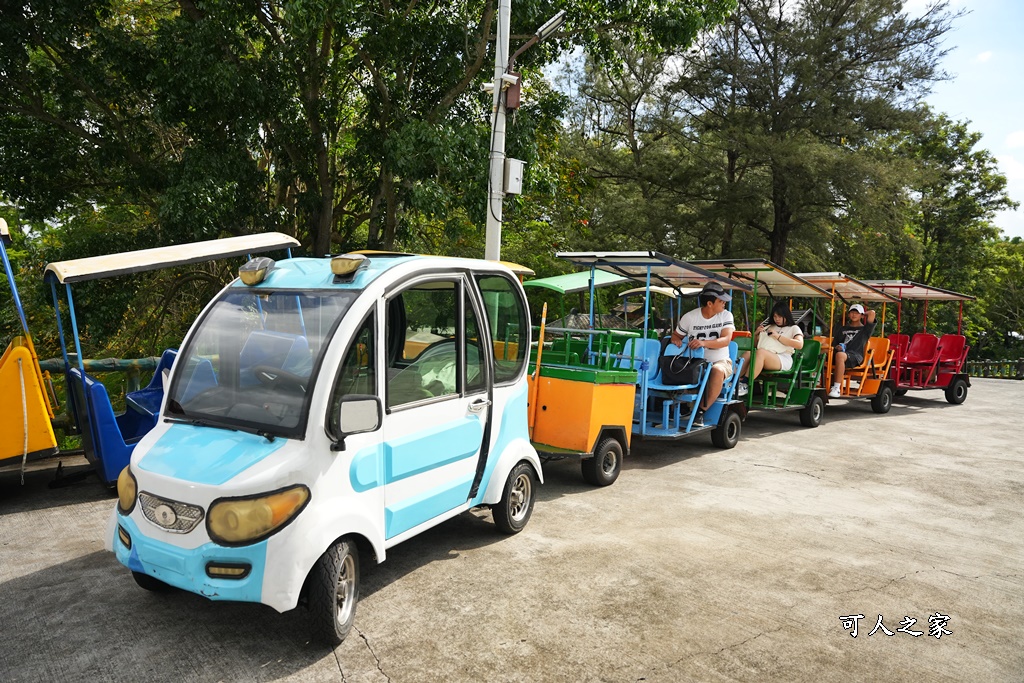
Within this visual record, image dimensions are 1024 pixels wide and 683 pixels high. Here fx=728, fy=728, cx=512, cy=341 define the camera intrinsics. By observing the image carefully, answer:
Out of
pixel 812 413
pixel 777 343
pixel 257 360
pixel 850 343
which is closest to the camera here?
pixel 257 360

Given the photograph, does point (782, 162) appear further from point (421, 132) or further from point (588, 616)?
point (588, 616)

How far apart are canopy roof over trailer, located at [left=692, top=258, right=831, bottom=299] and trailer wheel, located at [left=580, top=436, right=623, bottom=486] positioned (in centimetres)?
335

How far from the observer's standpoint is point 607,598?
449 cm

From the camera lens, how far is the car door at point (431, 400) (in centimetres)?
420

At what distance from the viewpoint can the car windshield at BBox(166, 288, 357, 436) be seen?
149 inches

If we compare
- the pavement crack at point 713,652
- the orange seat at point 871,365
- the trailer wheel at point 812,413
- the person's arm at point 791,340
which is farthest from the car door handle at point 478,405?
the orange seat at point 871,365

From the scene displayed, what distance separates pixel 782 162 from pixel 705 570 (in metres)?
14.1

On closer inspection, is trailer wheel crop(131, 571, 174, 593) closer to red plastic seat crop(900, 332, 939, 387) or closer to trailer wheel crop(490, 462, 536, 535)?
trailer wheel crop(490, 462, 536, 535)

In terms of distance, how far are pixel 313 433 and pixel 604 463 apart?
4003 mm

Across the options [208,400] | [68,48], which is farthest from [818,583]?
[68,48]

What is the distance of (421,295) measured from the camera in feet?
15.1

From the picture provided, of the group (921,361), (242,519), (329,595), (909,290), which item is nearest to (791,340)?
(909,290)

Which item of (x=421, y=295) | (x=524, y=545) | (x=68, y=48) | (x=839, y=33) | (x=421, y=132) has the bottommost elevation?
(x=524, y=545)

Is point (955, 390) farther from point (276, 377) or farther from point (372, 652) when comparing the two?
point (276, 377)
